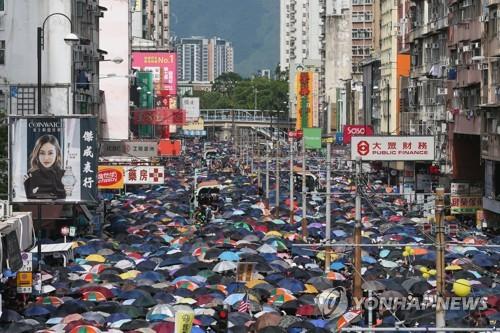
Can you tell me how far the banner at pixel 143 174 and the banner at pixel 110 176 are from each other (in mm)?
1515

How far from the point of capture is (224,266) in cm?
3900

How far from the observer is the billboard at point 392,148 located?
39.8 m

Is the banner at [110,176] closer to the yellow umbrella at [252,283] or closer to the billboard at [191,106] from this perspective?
the yellow umbrella at [252,283]

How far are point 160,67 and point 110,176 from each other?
91.1 m

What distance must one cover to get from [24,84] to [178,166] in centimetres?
7242

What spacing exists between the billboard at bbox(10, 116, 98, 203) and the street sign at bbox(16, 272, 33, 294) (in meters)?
5.23

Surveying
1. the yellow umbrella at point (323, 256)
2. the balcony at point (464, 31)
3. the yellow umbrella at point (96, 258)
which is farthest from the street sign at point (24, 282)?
the balcony at point (464, 31)

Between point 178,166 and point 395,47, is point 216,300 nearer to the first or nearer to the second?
point 395,47

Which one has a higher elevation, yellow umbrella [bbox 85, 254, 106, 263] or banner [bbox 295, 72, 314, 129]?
banner [bbox 295, 72, 314, 129]

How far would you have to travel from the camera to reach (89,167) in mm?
39906

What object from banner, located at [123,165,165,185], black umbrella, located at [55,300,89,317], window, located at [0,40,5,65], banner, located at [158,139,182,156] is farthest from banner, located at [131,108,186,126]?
black umbrella, located at [55,300,89,317]

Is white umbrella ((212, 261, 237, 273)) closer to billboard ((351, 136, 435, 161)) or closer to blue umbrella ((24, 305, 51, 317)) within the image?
billboard ((351, 136, 435, 161))

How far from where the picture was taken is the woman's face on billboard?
38062 mm

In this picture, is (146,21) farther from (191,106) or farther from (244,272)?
(244,272)
